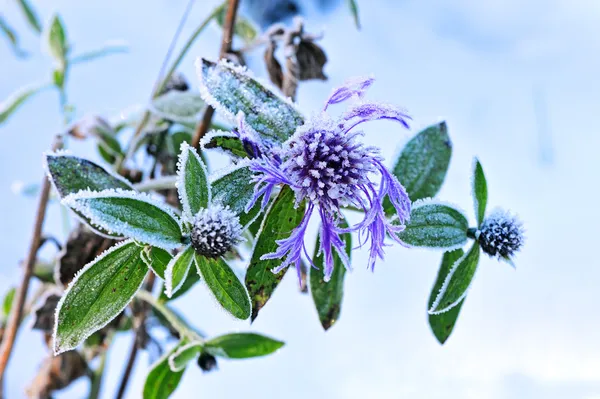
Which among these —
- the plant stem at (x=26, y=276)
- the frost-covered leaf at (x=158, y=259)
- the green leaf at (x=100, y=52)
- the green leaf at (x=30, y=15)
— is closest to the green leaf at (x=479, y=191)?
the frost-covered leaf at (x=158, y=259)

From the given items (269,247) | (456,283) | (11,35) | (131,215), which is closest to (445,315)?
(456,283)

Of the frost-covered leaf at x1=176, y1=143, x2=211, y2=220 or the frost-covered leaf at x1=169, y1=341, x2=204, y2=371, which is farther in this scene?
the frost-covered leaf at x1=169, y1=341, x2=204, y2=371

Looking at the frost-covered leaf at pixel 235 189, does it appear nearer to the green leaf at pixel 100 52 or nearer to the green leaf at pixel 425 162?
the green leaf at pixel 425 162

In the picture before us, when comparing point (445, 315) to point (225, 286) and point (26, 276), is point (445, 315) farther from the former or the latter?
point (26, 276)

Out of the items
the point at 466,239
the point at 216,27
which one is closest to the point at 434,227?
the point at 466,239

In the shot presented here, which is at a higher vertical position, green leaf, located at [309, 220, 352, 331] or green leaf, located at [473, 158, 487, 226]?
green leaf, located at [473, 158, 487, 226]

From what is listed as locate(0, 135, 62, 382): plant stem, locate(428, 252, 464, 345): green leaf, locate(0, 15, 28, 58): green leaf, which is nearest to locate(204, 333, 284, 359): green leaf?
locate(428, 252, 464, 345): green leaf

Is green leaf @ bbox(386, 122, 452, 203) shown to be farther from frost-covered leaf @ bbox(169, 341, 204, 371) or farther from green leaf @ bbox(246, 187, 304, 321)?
frost-covered leaf @ bbox(169, 341, 204, 371)

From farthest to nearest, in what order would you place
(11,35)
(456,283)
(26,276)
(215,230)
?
(11,35), (26,276), (456,283), (215,230)
